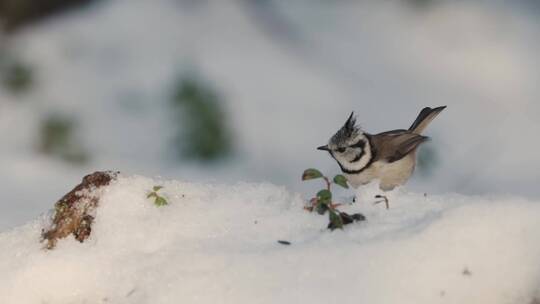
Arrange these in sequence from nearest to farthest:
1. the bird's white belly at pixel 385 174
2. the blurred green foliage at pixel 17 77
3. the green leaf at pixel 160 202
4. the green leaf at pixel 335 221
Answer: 1. the green leaf at pixel 335 221
2. the green leaf at pixel 160 202
3. the bird's white belly at pixel 385 174
4. the blurred green foliage at pixel 17 77

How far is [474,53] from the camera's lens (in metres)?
8.02

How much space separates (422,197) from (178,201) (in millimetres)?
833

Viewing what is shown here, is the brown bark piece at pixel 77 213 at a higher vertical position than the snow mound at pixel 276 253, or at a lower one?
higher

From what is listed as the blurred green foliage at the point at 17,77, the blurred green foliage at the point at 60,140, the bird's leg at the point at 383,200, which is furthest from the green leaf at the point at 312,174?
the blurred green foliage at the point at 17,77

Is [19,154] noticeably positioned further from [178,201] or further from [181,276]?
[181,276]

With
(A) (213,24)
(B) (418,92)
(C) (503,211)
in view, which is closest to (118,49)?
(A) (213,24)

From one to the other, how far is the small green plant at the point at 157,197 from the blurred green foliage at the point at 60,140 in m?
3.56

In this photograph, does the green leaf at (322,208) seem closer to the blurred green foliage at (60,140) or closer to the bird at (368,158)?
the bird at (368,158)

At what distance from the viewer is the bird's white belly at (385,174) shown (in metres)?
Answer: 4.04

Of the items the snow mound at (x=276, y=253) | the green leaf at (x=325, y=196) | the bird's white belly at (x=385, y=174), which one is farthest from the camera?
the bird's white belly at (x=385, y=174)

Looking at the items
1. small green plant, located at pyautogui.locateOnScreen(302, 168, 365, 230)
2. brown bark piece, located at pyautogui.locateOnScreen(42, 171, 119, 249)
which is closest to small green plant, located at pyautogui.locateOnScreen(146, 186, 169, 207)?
brown bark piece, located at pyautogui.locateOnScreen(42, 171, 119, 249)

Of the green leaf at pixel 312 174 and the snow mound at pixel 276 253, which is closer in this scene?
the snow mound at pixel 276 253

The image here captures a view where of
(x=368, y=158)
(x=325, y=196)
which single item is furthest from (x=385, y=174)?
(x=325, y=196)

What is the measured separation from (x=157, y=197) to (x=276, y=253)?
58 centimetres
